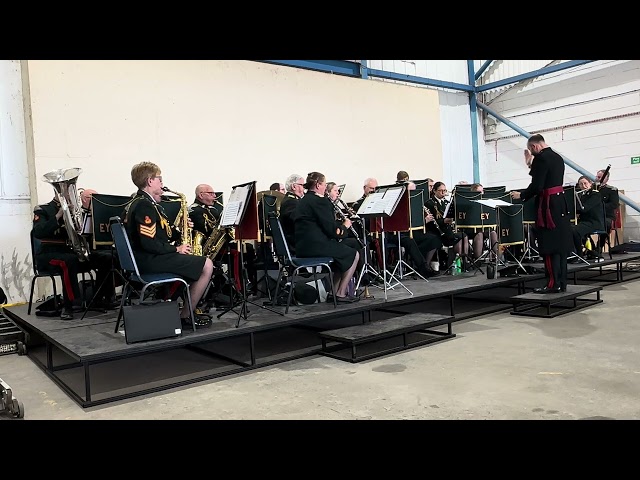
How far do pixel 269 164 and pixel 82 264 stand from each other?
418cm

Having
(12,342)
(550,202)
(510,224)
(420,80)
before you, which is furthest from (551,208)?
(420,80)

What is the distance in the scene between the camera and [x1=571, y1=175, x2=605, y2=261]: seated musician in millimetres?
7157

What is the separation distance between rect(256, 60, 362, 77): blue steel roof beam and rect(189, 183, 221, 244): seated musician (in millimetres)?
4330

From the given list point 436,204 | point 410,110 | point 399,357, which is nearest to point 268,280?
point 399,357

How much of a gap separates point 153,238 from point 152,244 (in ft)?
0.16

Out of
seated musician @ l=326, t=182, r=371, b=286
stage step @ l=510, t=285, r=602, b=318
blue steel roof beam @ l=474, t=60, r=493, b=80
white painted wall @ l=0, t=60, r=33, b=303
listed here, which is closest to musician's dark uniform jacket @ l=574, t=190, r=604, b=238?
stage step @ l=510, t=285, r=602, b=318

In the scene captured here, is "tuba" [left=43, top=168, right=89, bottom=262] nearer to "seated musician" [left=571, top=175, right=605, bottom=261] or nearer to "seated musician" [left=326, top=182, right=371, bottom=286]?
"seated musician" [left=326, top=182, right=371, bottom=286]

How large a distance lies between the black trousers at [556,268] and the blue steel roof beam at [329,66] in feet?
18.6

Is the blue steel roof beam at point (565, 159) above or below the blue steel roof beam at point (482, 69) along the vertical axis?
below

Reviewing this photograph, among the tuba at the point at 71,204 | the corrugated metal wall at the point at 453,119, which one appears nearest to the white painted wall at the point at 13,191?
the tuba at the point at 71,204

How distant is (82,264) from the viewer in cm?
490

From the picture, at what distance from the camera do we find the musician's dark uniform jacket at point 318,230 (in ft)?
15.1

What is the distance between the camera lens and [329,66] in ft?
32.6

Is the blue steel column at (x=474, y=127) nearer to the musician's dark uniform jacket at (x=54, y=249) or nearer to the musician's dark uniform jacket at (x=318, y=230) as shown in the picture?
the musician's dark uniform jacket at (x=318, y=230)
